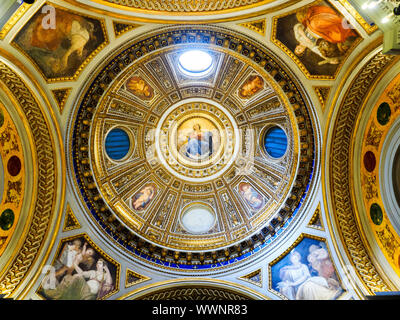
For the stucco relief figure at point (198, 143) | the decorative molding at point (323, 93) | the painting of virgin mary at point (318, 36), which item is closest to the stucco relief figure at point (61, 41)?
the painting of virgin mary at point (318, 36)

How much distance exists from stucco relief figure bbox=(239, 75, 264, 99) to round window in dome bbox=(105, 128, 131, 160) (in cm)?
551

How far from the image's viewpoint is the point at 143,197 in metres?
15.6

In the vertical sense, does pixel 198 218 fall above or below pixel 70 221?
above

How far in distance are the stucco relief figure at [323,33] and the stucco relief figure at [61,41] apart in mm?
6237

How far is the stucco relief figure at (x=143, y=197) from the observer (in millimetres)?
15258

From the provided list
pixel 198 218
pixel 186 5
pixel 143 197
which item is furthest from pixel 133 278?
pixel 186 5

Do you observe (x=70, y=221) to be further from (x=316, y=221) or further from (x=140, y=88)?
(x=316, y=221)

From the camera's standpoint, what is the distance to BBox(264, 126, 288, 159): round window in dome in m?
14.4

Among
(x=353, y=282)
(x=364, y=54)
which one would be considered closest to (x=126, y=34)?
A: (x=364, y=54)

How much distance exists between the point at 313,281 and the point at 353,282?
145 cm

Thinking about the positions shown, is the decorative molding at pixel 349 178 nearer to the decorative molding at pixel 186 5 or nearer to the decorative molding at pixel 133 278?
the decorative molding at pixel 186 5

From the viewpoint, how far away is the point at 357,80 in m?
10.1

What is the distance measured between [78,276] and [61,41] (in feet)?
26.1

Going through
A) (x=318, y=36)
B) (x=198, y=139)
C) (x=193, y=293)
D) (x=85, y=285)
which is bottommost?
(x=193, y=293)
